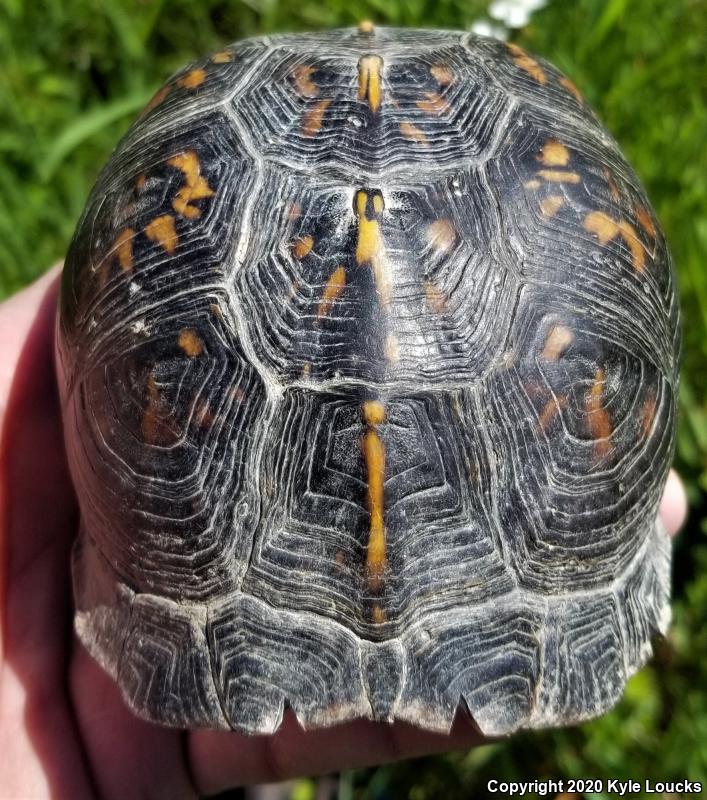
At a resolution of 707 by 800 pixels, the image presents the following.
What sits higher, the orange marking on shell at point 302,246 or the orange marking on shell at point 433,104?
the orange marking on shell at point 433,104

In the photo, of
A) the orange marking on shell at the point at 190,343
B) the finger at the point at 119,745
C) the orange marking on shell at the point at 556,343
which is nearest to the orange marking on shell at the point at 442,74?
the orange marking on shell at the point at 556,343

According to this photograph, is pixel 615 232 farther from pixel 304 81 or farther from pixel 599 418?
pixel 304 81

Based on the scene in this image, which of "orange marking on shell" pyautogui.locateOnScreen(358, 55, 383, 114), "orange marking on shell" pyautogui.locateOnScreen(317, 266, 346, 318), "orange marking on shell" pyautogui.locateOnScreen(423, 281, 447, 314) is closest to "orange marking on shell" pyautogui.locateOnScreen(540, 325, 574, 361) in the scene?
"orange marking on shell" pyautogui.locateOnScreen(423, 281, 447, 314)

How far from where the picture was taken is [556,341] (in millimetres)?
1026

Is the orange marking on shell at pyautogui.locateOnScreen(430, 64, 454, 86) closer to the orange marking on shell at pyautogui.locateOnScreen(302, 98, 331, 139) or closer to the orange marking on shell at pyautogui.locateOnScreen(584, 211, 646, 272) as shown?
the orange marking on shell at pyautogui.locateOnScreen(302, 98, 331, 139)

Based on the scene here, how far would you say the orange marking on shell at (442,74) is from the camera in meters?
1.12

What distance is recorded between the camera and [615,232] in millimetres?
1122

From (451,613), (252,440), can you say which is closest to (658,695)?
(451,613)

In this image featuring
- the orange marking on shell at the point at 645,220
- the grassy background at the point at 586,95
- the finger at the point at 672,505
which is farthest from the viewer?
the grassy background at the point at 586,95

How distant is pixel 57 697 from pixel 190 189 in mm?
1010

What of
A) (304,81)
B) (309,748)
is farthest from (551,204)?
(309,748)

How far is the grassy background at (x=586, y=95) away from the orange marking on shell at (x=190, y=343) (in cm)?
116

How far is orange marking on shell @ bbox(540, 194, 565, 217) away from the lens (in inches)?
42.1

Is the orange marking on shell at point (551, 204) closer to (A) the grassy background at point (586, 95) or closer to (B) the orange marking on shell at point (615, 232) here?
(B) the orange marking on shell at point (615, 232)
